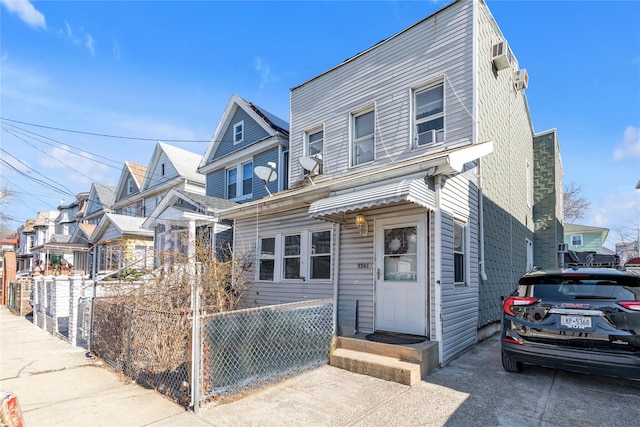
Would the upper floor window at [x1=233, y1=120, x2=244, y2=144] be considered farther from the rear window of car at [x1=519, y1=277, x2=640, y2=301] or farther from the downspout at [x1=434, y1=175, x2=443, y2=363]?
the rear window of car at [x1=519, y1=277, x2=640, y2=301]

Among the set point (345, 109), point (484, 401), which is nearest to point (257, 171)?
point (345, 109)

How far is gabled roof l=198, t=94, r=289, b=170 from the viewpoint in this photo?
13195 mm

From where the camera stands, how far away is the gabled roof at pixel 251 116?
43.3 feet

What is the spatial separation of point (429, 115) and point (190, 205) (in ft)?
27.0

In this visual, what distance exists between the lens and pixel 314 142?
34.7 ft

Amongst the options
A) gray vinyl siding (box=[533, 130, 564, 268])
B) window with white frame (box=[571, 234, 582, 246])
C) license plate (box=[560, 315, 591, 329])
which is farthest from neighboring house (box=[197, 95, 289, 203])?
window with white frame (box=[571, 234, 582, 246])

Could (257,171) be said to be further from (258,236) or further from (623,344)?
(623,344)

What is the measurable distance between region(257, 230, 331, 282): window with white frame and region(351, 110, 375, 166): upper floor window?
2.45 metres

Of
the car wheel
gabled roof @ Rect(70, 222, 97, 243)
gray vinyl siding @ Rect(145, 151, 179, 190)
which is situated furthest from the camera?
A: gray vinyl siding @ Rect(145, 151, 179, 190)

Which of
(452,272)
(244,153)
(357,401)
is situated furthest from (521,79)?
(357,401)

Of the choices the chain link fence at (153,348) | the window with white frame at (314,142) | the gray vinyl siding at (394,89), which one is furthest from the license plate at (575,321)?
the window with white frame at (314,142)

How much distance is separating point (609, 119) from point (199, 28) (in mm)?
17841

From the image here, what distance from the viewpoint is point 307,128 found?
35.0 feet

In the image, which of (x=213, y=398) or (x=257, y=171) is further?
(x=257, y=171)
